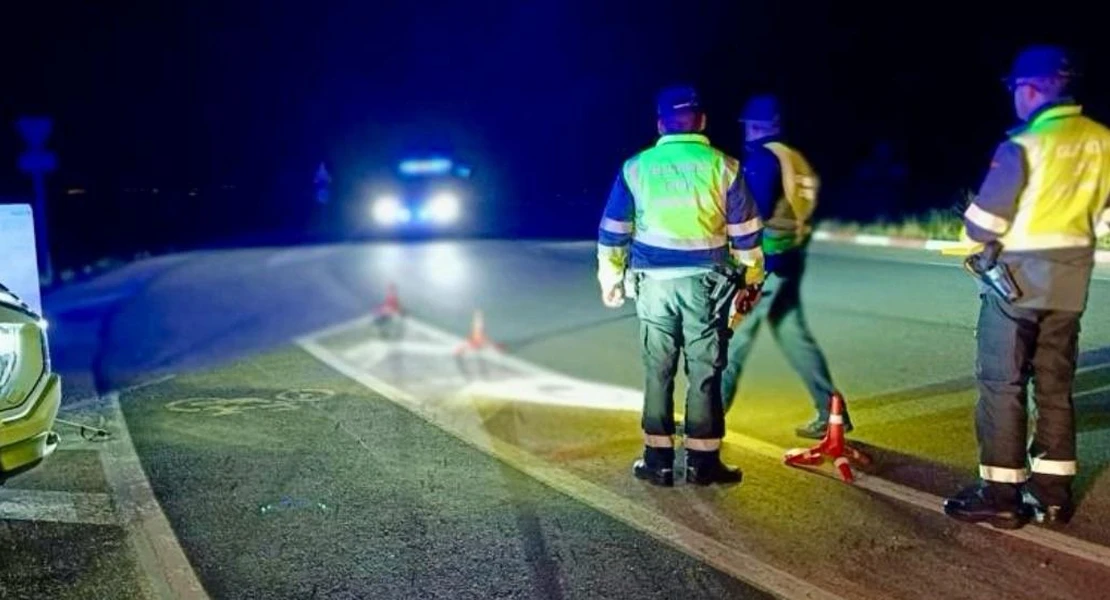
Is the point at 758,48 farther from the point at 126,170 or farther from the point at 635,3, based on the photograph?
the point at 126,170

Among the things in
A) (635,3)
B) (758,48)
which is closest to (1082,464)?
(758,48)

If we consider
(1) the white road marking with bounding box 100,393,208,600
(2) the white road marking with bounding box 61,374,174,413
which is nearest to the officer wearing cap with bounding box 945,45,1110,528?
(1) the white road marking with bounding box 100,393,208,600

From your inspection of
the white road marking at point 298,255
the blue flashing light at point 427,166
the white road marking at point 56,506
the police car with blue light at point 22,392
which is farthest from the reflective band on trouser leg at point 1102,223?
the blue flashing light at point 427,166

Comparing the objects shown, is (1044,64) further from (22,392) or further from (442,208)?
(442,208)

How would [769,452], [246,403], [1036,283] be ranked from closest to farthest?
[1036,283], [769,452], [246,403]

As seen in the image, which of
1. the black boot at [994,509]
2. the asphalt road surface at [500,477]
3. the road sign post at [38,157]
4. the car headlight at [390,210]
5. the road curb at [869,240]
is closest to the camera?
the asphalt road surface at [500,477]

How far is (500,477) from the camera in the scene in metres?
5.54

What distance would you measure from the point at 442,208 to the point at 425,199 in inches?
17.0

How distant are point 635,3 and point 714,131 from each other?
8.53 meters

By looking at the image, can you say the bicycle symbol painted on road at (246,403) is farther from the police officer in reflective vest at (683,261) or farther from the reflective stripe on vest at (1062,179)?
the reflective stripe on vest at (1062,179)

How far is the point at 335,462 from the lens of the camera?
5.86m

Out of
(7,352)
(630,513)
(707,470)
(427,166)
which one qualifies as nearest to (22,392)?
(7,352)

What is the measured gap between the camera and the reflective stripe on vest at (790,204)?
19.8 feet

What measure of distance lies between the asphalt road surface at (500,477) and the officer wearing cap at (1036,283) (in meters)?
0.23
